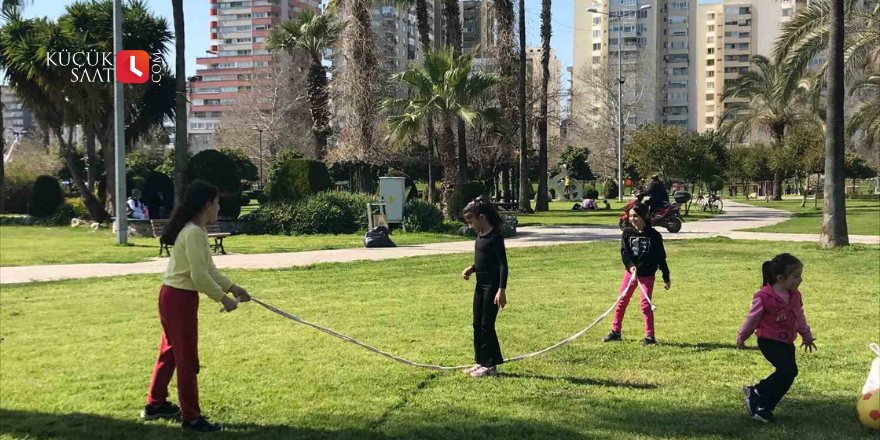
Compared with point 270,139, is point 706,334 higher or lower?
lower

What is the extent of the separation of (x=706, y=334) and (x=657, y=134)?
29.6 meters

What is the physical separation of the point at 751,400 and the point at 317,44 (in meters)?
32.8

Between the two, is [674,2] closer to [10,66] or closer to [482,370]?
[10,66]

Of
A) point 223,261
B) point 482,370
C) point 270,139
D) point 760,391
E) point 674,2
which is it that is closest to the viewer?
point 760,391

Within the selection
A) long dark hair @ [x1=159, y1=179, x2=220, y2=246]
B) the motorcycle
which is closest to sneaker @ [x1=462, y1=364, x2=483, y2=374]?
long dark hair @ [x1=159, y1=179, x2=220, y2=246]

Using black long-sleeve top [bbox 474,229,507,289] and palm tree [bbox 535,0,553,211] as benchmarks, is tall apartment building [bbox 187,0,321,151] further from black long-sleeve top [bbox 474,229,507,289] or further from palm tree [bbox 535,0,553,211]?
black long-sleeve top [bbox 474,229,507,289]

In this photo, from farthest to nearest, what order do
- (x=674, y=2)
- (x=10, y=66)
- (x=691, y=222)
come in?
(x=674, y=2) → (x=691, y=222) → (x=10, y=66)

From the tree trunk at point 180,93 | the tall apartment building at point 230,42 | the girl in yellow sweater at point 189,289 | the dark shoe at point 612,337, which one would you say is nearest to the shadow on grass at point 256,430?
the girl in yellow sweater at point 189,289

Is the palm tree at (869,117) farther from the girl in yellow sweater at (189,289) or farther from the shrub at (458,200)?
the girl in yellow sweater at (189,289)

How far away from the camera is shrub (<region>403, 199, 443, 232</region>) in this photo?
23.6 metres

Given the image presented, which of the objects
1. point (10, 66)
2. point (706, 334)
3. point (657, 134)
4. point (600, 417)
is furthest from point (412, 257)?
point (657, 134)

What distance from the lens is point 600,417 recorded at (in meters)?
5.42

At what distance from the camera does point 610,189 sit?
213ft

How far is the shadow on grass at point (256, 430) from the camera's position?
5023 millimetres
